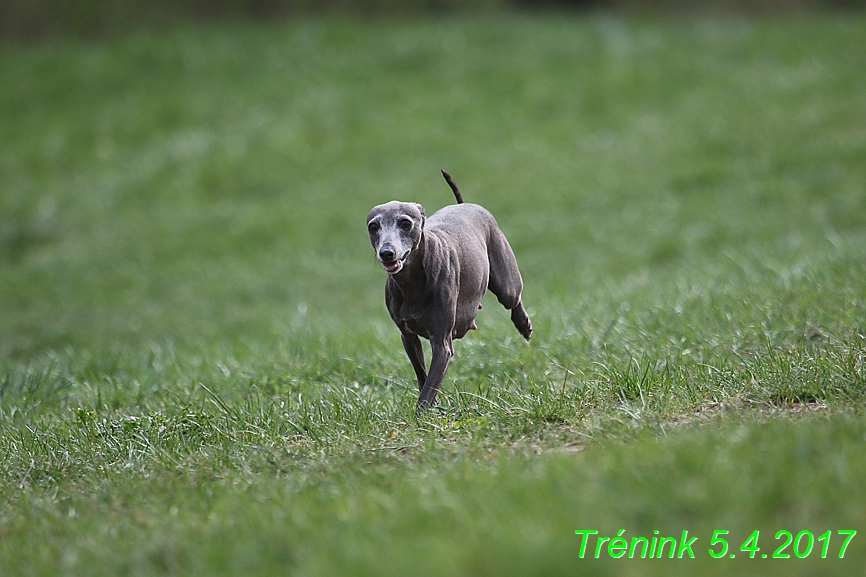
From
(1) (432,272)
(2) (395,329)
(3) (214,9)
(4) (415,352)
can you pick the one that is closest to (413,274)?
(1) (432,272)

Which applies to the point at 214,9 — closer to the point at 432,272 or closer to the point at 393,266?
the point at 432,272

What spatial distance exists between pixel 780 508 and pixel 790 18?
1670 centimetres

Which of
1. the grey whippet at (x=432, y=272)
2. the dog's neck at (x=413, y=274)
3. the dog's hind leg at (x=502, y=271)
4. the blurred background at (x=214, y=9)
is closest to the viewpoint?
the grey whippet at (x=432, y=272)

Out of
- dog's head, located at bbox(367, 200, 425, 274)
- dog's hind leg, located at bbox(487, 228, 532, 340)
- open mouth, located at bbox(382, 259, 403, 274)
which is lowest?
dog's hind leg, located at bbox(487, 228, 532, 340)

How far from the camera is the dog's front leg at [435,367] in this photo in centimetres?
390

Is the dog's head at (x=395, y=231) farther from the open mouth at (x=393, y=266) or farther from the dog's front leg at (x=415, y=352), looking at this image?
the dog's front leg at (x=415, y=352)

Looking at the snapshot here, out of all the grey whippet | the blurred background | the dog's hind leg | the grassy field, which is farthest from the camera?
the blurred background

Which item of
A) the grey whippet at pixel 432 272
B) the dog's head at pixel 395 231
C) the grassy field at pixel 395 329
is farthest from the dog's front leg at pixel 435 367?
the dog's head at pixel 395 231

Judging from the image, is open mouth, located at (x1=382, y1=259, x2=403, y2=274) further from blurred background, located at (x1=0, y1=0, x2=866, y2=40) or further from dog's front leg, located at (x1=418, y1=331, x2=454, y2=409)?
blurred background, located at (x1=0, y1=0, x2=866, y2=40)

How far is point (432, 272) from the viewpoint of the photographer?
3857 millimetres

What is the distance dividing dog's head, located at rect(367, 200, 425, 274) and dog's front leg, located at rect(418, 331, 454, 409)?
47cm

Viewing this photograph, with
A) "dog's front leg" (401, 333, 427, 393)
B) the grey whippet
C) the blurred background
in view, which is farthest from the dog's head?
the blurred background

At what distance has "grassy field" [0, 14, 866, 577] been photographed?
111 inches

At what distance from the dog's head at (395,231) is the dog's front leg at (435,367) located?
465 millimetres
